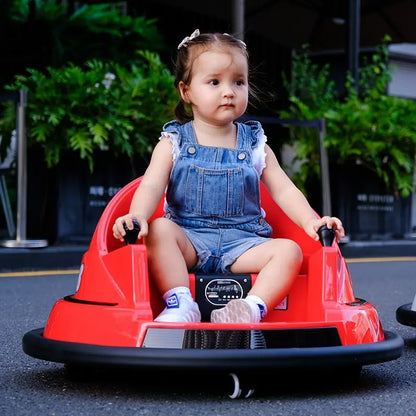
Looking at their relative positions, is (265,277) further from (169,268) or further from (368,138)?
(368,138)

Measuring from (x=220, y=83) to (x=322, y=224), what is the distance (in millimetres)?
629

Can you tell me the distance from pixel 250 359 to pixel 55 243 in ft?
18.4

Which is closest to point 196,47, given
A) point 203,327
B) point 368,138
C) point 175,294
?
point 175,294

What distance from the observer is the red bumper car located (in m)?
2.50

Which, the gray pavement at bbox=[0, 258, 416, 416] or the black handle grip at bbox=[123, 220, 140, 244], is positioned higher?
the black handle grip at bbox=[123, 220, 140, 244]

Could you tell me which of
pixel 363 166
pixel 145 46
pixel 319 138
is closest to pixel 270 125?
pixel 319 138

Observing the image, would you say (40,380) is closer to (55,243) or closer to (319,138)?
(55,243)

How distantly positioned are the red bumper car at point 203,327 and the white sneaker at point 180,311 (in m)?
0.06

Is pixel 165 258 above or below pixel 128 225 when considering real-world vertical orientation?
below

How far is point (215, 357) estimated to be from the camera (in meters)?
2.46

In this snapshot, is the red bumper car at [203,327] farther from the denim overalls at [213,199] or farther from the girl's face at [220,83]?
the girl's face at [220,83]

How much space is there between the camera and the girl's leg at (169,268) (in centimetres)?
288

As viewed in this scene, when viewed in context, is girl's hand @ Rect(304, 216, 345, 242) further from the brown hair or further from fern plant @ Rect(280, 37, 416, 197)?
fern plant @ Rect(280, 37, 416, 197)

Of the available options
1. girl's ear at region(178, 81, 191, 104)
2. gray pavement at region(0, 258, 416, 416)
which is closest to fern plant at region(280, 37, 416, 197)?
gray pavement at region(0, 258, 416, 416)
